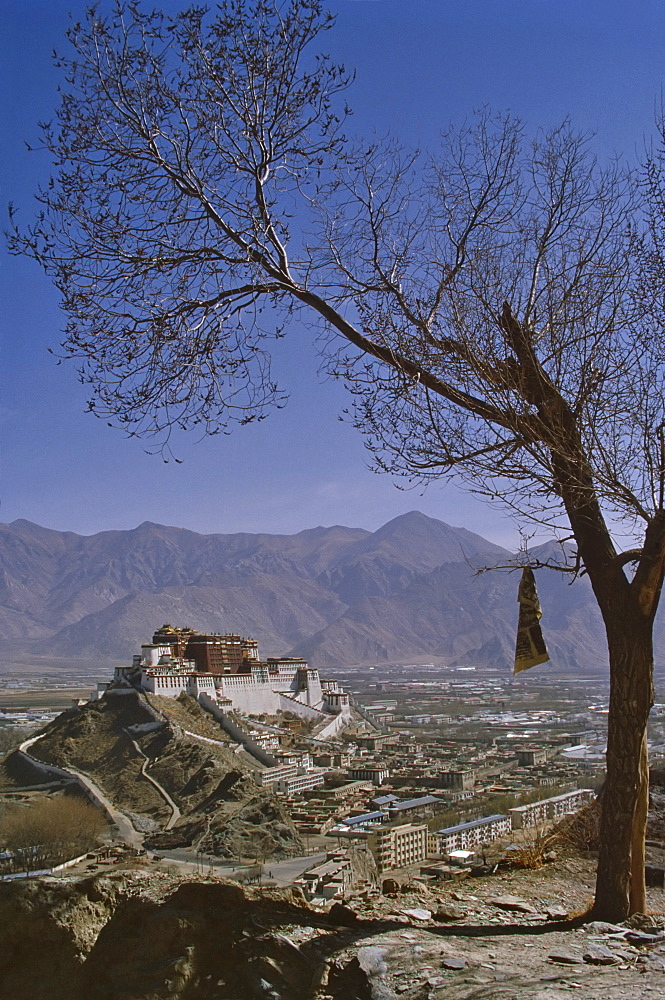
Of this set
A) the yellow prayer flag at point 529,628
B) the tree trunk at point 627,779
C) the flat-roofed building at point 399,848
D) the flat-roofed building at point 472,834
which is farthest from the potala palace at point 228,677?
the tree trunk at point 627,779

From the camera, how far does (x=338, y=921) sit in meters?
3.59

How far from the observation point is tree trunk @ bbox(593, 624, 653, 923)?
404 cm

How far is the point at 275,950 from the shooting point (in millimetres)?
3145

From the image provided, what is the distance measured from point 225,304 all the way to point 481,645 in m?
172

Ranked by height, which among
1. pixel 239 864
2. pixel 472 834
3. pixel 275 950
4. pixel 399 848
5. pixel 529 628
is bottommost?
pixel 239 864

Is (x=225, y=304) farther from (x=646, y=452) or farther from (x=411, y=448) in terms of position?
(x=646, y=452)

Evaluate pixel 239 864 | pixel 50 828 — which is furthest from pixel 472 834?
pixel 50 828

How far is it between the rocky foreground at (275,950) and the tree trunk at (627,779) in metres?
0.23

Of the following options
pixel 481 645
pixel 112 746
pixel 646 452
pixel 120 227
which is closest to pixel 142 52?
pixel 120 227

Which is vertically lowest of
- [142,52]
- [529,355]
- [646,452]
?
[646,452]

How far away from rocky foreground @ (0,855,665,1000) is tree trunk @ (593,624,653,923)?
225 mm

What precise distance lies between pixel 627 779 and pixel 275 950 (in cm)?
200

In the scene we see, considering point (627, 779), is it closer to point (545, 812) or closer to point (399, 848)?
point (545, 812)

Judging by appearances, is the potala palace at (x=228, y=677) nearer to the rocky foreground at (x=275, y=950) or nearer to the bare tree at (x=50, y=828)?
the bare tree at (x=50, y=828)
